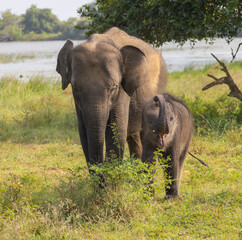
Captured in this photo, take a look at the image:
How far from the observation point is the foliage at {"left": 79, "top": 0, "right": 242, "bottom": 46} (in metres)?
8.78

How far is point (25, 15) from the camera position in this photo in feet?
316

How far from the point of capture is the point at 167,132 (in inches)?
178

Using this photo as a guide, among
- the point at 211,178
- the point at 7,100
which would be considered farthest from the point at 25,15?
the point at 211,178

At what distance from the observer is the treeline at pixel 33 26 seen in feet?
281

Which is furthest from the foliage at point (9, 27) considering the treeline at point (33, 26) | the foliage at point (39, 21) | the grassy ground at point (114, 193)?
the grassy ground at point (114, 193)

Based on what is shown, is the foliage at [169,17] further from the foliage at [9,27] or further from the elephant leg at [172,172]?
the foliage at [9,27]

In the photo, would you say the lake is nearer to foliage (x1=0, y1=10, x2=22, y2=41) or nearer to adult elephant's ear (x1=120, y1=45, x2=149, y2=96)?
adult elephant's ear (x1=120, y1=45, x2=149, y2=96)

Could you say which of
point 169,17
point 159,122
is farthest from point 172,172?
point 169,17

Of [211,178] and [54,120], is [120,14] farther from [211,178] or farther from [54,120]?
[211,178]

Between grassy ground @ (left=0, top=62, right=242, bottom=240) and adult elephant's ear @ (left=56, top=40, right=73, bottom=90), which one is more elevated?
adult elephant's ear @ (left=56, top=40, right=73, bottom=90)

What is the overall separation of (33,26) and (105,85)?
298 feet

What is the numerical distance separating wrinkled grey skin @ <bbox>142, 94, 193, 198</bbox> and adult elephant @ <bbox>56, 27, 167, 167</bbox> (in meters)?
0.47

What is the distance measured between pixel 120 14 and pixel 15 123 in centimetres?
354

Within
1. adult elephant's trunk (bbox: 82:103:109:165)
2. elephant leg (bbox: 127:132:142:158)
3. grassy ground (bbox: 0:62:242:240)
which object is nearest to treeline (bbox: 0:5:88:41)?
grassy ground (bbox: 0:62:242:240)
